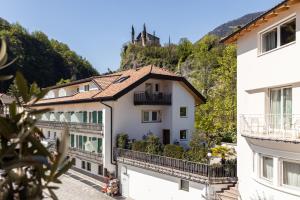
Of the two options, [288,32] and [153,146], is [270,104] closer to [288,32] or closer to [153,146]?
[288,32]

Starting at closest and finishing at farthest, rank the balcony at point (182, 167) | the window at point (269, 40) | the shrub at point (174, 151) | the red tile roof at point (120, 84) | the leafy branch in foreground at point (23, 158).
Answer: the leafy branch in foreground at point (23, 158), the window at point (269, 40), the balcony at point (182, 167), the shrub at point (174, 151), the red tile roof at point (120, 84)

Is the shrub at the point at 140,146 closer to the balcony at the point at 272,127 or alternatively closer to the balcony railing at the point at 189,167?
the balcony railing at the point at 189,167

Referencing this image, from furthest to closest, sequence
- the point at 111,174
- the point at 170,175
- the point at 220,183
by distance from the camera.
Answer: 1. the point at 111,174
2. the point at 170,175
3. the point at 220,183

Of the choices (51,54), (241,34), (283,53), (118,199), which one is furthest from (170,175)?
(51,54)

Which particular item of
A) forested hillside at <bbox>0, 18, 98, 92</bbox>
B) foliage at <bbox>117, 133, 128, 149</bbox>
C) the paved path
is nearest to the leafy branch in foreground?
the paved path

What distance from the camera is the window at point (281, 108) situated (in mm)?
14462

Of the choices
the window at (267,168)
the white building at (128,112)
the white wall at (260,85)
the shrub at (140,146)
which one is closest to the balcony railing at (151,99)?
the white building at (128,112)

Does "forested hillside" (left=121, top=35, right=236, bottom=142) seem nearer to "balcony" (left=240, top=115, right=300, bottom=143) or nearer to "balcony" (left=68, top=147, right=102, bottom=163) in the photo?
"balcony" (left=68, top=147, right=102, bottom=163)

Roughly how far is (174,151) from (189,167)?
2366mm

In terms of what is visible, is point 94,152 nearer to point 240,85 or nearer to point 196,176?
point 196,176

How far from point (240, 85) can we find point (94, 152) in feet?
57.0

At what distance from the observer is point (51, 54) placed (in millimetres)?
120875

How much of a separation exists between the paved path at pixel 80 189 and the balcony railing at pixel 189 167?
172 inches

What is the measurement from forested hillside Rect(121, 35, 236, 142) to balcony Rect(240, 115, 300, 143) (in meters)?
13.9
